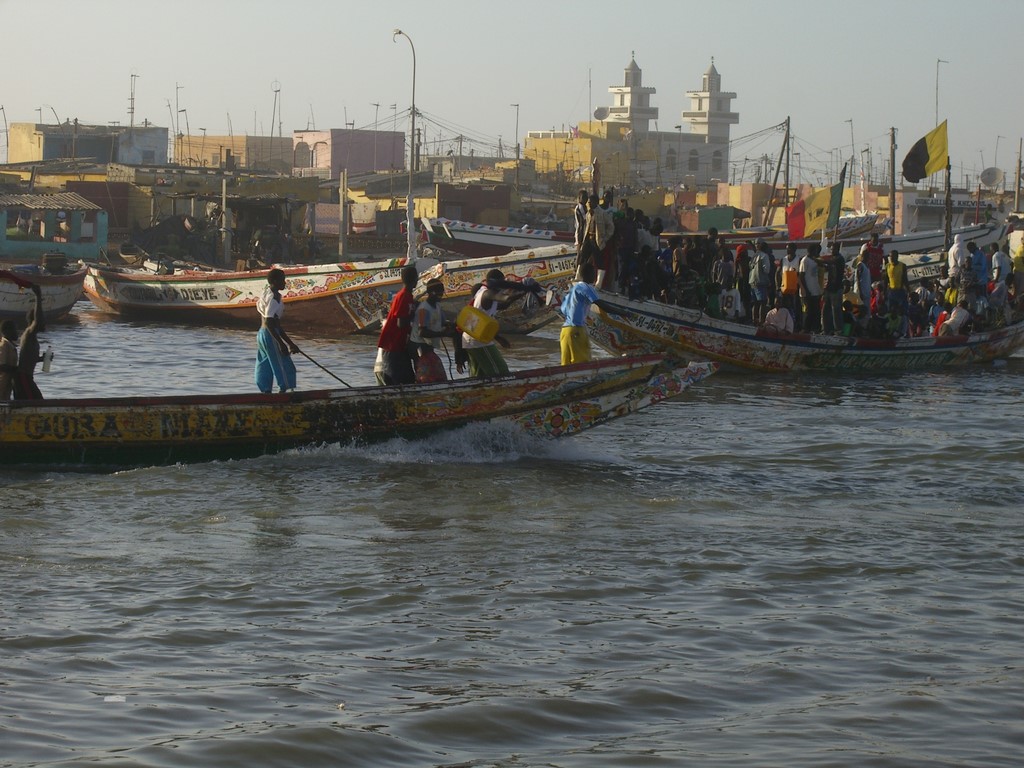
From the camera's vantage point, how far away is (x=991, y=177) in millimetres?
49688

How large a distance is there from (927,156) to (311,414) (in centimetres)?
1660

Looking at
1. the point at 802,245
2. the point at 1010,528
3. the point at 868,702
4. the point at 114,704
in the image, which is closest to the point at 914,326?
the point at 802,245

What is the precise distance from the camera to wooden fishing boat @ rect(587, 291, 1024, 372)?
18.2 meters

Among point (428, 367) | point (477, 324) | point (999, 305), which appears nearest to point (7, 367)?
point (428, 367)

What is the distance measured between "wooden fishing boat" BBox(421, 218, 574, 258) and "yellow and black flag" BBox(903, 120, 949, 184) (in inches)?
417

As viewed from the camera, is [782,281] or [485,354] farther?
[782,281]

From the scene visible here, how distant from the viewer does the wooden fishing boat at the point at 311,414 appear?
36.7ft

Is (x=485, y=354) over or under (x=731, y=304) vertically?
under

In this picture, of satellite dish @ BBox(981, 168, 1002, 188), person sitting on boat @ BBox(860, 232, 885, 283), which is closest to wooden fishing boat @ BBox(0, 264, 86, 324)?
person sitting on boat @ BBox(860, 232, 885, 283)

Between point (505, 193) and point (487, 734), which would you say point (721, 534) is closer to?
point (487, 734)

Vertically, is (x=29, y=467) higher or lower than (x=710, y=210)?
lower

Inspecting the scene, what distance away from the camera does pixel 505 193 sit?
157 ft

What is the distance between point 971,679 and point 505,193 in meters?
42.0

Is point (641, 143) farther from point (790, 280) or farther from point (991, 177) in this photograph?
point (790, 280)
